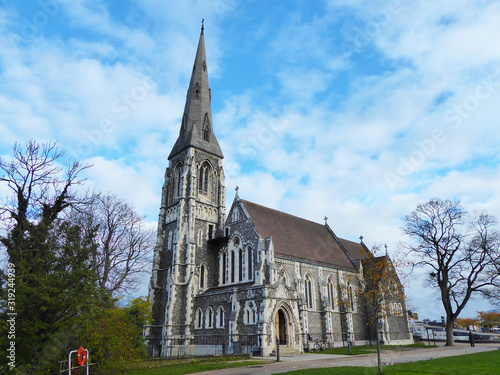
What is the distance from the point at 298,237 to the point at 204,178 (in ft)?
36.4

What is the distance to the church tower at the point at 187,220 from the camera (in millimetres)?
29031

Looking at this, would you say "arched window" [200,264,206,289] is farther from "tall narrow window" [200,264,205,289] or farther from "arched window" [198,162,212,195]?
"arched window" [198,162,212,195]

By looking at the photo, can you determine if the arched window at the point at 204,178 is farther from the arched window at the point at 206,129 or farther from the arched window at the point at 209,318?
the arched window at the point at 209,318

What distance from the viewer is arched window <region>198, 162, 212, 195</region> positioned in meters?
34.3

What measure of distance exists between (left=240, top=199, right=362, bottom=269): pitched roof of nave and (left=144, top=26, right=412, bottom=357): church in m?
0.13

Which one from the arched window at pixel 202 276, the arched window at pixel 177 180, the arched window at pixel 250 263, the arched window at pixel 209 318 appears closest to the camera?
the arched window at pixel 209 318

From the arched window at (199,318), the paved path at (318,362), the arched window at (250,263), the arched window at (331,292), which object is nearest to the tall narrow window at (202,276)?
the arched window at (199,318)

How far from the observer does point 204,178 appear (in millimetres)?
34906

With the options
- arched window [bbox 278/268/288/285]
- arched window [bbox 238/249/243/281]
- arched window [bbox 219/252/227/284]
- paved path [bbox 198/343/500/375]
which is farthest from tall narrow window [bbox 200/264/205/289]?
paved path [bbox 198/343/500/375]

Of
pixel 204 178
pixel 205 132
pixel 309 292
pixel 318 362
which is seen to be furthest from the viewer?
pixel 205 132

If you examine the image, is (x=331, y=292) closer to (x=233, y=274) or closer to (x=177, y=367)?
(x=233, y=274)

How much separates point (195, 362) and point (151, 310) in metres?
13.3

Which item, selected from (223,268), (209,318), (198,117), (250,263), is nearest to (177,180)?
(198,117)

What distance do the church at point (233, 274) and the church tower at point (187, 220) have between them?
0.09 meters
